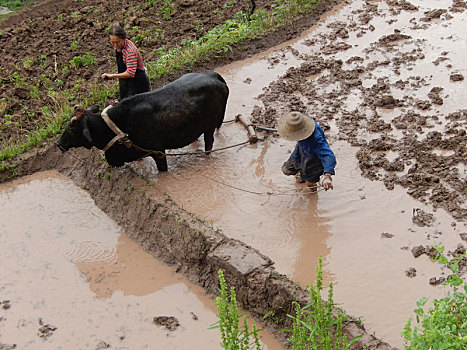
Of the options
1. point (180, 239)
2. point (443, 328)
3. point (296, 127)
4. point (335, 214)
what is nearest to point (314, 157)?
point (296, 127)

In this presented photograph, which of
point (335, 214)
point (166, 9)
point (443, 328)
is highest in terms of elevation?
point (166, 9)

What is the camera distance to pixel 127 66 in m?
6.28

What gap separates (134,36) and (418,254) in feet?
Result: 23.9

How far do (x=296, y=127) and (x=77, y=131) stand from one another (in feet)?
8.62

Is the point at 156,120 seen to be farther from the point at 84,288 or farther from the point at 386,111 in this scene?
the point at 386,111

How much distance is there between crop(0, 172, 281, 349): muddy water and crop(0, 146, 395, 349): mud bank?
5.4 inches

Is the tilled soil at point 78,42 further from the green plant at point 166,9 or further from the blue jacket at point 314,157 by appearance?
the blue jacket at point 314,157

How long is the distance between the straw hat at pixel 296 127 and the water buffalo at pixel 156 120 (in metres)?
1.46

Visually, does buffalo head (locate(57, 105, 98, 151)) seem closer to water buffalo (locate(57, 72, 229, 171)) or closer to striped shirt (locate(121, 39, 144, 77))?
water buffalo (locate(57, 72, 229, 171))

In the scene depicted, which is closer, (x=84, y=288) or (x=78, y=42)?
(x=84, y=288)

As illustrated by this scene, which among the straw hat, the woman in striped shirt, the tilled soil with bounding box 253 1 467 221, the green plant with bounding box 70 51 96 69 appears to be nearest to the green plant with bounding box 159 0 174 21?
the green plant with bounding box 70 51 96 69

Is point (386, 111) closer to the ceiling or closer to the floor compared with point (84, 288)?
closer to the ceiling

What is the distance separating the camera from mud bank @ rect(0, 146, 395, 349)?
451cm

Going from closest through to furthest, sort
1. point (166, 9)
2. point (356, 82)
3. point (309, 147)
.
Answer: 1. point (309, 147)
2. point (356, 82)
3. point (166, 9)
